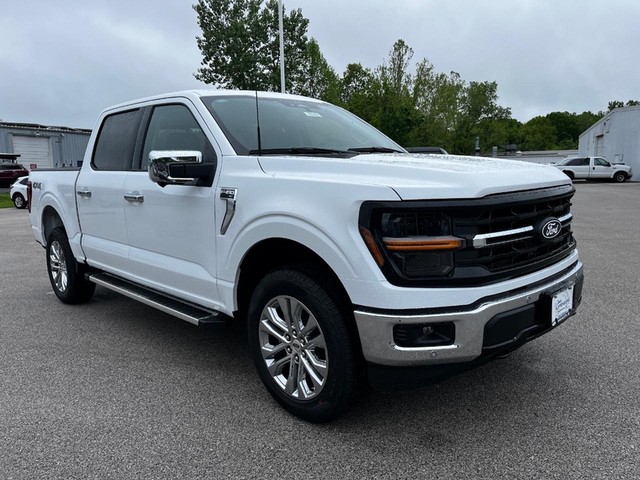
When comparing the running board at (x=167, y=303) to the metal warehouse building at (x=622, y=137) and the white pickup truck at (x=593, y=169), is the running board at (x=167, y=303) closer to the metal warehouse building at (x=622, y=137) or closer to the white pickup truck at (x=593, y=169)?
the white pickup truck at (x=593, y=169)

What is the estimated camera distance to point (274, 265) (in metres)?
3.14

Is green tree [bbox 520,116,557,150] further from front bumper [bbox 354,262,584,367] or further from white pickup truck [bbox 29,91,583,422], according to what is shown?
front bumper [bbox 354,262,584,367]

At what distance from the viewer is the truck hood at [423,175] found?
7.86ft

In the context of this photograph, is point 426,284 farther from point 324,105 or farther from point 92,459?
point 324,105

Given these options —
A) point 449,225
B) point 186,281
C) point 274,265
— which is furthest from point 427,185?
point 186,281

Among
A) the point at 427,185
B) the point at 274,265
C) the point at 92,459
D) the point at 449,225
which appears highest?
the point at 427,185

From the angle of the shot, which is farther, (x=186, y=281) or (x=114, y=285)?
(x=114, y=285)

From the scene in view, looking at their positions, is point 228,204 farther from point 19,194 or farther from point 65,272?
point 19,194

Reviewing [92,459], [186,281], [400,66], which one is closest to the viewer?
[92,459]

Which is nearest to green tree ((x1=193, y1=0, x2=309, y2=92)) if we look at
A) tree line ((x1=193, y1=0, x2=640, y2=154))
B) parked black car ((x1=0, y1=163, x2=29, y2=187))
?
tree line ((x1=193, y1=0, x2=640, y2=154))

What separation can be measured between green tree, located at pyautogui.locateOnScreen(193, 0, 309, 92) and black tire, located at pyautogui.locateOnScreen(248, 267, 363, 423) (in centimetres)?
3804

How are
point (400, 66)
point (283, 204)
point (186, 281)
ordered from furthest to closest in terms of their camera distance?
point (400, 66)
point (186, 281)
point (283, 204)

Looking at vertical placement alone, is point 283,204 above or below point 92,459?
above

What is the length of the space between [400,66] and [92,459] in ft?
113
